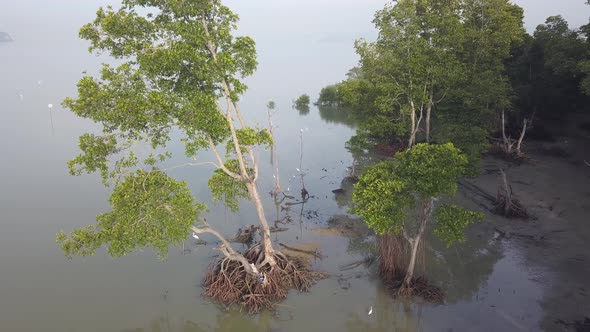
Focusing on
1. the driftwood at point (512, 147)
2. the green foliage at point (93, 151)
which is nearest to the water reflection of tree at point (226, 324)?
the green foliage at point (93, 151)

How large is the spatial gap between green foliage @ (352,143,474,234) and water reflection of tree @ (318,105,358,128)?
→ 42.8 m

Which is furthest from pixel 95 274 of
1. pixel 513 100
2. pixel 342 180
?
pixel 513 100

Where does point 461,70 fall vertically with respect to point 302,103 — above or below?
above

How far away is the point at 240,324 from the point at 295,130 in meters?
42.3

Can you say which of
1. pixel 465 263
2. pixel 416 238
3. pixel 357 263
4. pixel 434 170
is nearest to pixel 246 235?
pixel 357 263

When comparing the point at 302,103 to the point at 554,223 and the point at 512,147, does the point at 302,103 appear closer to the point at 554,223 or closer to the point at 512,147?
the point at 512,147

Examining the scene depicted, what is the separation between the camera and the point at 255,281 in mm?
18266

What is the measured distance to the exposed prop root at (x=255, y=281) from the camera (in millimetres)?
17859

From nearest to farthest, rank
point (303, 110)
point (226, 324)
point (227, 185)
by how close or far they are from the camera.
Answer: point (226, 324) < point (227, 185) < point (303, 110)

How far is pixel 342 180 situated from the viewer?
3594cm

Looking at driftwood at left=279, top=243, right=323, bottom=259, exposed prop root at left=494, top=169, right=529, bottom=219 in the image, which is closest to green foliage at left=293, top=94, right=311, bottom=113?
exposed prop root at left=494, top=169, right=529, bottom=219

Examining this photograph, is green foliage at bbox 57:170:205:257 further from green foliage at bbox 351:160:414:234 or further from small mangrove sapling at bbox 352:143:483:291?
small mangrove sapling at bbox 352:143:483:291

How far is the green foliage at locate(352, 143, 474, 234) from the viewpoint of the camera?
15.8m

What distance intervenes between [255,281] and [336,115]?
170 ft
